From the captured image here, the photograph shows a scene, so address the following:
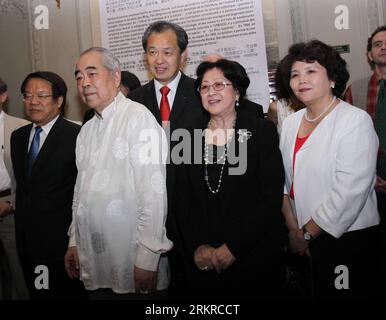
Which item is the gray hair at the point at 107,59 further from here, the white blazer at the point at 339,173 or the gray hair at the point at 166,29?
the white blazer at the point at 339,173

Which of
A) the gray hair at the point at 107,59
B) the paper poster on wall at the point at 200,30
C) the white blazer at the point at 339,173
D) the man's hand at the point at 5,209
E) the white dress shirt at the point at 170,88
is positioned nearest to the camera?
the white blazer at the point at 339,173

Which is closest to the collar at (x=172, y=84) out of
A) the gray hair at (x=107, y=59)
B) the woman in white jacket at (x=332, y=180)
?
the gray hair at (x=107, y=59)

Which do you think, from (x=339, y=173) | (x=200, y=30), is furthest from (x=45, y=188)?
(x=200, y=30)

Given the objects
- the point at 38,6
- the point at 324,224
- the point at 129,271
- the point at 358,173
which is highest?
the point at 38,6

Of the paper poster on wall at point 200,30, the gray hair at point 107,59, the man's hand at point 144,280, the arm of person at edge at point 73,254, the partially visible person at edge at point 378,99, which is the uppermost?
the paper poster on wall at point 200,30

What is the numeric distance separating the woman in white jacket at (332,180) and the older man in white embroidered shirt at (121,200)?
1.94 ft

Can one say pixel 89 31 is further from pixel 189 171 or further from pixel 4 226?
pixel 189 171

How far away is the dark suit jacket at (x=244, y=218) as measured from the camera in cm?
155

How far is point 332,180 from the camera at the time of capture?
1566 mm

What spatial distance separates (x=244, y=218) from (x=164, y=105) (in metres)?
0.73

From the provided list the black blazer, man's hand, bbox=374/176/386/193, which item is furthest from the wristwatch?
the black blazer

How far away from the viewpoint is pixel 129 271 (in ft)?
5.25

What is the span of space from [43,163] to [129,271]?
746mm

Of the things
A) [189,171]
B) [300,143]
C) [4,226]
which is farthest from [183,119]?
[4,226]
